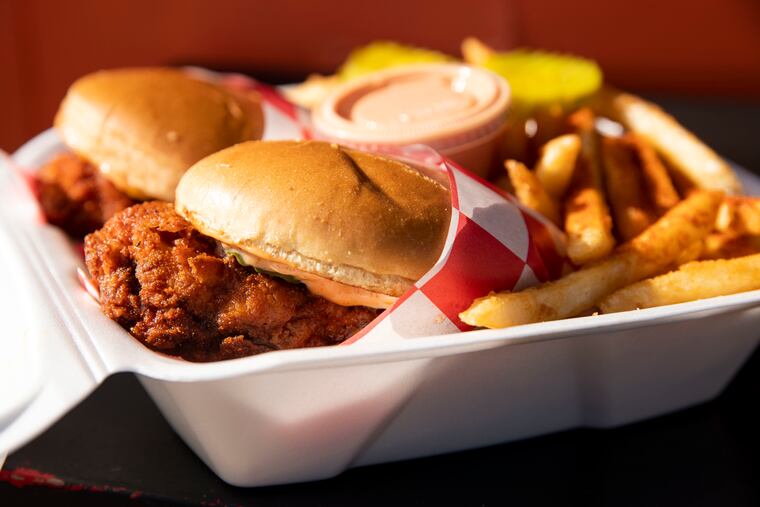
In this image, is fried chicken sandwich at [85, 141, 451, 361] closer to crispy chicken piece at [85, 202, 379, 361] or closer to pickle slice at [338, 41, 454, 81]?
crispy chicken piece at [85, 202, 379, 361]

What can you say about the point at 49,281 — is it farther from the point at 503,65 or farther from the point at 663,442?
the point at 503,65

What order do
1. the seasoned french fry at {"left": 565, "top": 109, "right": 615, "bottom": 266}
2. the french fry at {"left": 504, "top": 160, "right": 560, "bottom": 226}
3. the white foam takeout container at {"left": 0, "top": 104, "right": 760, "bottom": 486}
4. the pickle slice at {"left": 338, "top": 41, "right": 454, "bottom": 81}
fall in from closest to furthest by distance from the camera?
the white foam takeout container at {"left": 0, "top": 104, "right": 760, "bottom": 486} → the seasoned french fry at {"left": 565, "top": 109, "right": 615, "bottom": 266} → the french fry at {"left": 504, "top": 160, "right": 560, "bottom": 226} → the pickle slice at {"left": 338, "top": 41, "right": 454, "bottom": 81}

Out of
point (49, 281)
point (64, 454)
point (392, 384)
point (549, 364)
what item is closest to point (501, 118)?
point (549, 364)

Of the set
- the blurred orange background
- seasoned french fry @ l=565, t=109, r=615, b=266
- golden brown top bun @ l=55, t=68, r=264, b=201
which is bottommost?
the blurred orange background

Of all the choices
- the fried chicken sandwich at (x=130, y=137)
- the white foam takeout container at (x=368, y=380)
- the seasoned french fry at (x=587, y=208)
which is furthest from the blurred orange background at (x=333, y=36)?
the white foam takeout container at (x=368, y=380)

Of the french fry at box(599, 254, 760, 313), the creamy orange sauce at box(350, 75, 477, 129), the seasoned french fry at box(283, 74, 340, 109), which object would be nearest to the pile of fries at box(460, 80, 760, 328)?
the french fry at box(599, 254, 760, 313)

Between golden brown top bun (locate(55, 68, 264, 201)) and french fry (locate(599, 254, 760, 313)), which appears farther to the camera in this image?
golden brown top bun (locate(55, 68, 264, 201))

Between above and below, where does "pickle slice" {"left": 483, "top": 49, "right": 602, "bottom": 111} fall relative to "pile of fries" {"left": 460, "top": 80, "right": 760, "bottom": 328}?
above

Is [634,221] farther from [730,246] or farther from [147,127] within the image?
[147,127]
